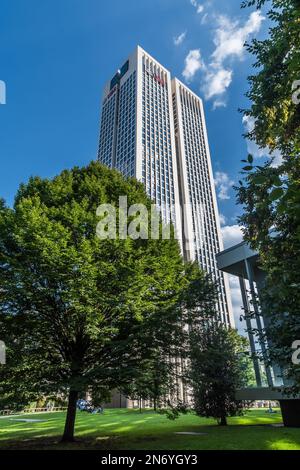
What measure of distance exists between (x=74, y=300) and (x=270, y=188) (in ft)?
29.4

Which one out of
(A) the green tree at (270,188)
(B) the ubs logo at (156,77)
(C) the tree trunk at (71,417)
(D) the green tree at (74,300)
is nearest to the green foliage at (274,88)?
(A) the green tree at (270,188)

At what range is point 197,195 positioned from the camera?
131 metres

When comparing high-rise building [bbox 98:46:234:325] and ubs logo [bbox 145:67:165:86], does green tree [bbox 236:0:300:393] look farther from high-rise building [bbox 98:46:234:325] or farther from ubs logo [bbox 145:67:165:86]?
ubs logo [bbox 145:67:165:86]

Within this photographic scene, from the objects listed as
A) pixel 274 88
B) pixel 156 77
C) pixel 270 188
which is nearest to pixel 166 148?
pixel 156 77

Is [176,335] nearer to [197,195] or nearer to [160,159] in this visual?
[160,159]

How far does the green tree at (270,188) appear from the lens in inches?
333

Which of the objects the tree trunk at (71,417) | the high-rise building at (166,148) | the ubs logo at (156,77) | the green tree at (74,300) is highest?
the ubs logo at (156,77)

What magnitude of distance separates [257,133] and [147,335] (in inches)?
403

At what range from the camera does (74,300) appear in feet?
41.1

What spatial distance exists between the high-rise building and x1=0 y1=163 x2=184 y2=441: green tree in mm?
92761

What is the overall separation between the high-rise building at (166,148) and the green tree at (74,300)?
9276cm

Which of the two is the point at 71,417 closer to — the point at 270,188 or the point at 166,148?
the point at 270,188

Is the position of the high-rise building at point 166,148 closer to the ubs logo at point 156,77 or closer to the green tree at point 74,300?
the ubs logo at point 156,77

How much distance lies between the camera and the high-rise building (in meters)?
114
